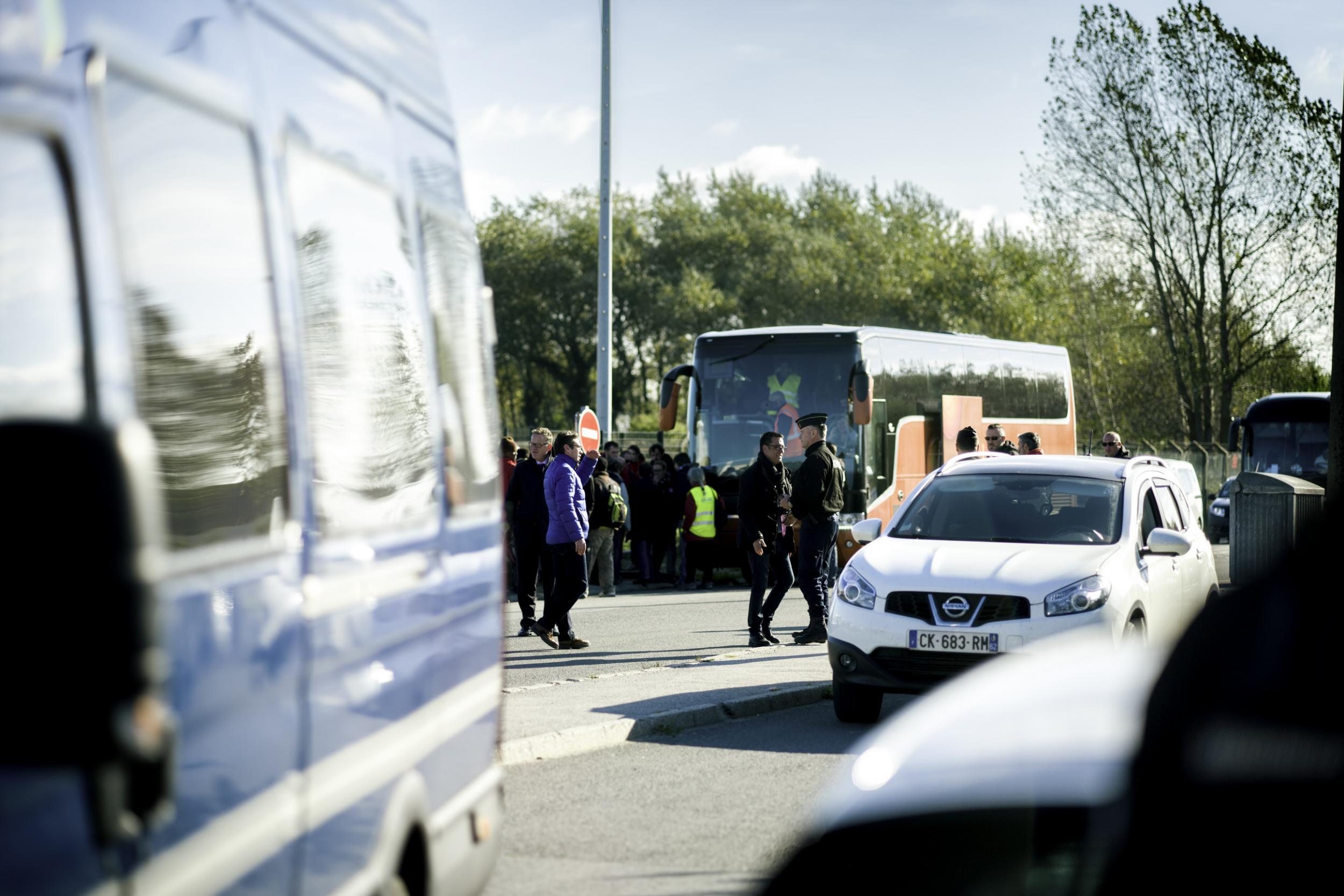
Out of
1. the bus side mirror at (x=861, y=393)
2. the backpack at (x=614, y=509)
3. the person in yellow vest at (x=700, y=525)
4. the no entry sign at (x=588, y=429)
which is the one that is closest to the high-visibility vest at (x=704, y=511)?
the person in yellow vest at (x=700, y=525)

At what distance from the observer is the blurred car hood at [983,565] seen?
30.5ft

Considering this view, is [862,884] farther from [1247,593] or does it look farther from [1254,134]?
[1254,134]

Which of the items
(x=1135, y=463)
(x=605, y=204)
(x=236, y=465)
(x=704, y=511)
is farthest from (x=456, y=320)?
(x=605, y=204)

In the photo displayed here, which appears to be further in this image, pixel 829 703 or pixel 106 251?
pixel 829 703

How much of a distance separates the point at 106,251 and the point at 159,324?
0.27 metres

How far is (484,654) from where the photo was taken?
4660 mm

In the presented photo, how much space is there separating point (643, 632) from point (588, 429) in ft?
13.5

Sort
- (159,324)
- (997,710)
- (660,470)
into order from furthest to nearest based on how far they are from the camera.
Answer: (660,470)
(159,324)
(997,710)

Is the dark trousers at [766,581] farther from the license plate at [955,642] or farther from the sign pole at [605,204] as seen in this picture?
the sign pole at [605,204]

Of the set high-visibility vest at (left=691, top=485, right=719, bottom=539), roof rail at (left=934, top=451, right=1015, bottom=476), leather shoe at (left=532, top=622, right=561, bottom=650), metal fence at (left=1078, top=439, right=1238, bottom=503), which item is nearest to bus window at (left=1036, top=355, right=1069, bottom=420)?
metal fence at (left=1078, top=439, right=1238, bottom=503)

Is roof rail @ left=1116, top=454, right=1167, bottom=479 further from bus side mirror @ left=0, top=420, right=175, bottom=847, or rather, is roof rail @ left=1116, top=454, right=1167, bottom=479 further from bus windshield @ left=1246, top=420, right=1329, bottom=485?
bus windshield @ left=1246, top=420, right=1329, bottom=485

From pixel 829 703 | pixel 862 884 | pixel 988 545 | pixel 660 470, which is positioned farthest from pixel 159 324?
pixel 660 470

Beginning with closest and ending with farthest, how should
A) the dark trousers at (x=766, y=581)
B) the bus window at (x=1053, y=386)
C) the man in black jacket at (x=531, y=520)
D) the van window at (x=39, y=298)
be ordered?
the van window at (x=39, y=298), the man in black jacket at (x=531, y=520), the dark trousers at (x=766, y=581), the bus window at (x=1053, y=386)

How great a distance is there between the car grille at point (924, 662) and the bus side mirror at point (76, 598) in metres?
8.07
